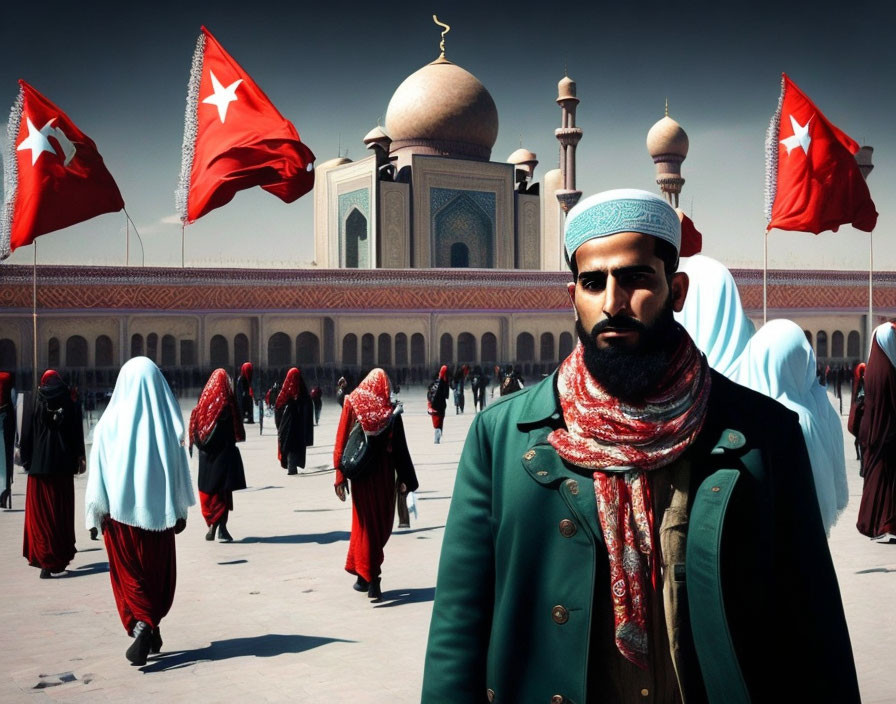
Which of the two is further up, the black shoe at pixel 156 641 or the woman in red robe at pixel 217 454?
the woman in red robe at pixel 217 454

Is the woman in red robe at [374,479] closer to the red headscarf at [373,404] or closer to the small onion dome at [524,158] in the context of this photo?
the red headscarf at [373,404]

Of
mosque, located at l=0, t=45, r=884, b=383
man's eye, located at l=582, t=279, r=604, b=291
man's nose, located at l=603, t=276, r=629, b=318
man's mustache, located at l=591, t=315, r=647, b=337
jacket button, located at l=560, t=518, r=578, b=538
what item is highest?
mosque, located at l=0, t=45, r=884, b=383

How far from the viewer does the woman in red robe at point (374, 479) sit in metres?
6.12

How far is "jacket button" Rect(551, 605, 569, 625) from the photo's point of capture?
1.72m

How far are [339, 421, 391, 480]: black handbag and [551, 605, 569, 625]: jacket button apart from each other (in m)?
4.67

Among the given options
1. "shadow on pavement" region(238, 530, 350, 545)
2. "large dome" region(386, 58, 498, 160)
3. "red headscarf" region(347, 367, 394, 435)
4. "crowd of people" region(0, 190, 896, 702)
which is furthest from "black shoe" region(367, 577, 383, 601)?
"large dome" region(386, 58, 498, 160)

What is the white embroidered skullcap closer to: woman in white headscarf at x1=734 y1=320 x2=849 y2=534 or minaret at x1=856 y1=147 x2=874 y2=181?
woman in white headscarf at x1=734 y1=320 x2=849 y2=534

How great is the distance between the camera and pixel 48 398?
23.7 ft

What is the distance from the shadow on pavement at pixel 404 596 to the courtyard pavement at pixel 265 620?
1 centimetres

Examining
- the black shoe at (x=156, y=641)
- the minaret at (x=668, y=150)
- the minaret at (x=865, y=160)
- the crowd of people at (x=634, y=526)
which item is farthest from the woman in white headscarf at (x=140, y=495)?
→ the minaret at (x=668, y=150)

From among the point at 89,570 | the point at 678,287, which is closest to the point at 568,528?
the point at 678,287

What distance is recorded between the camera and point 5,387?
360 inches

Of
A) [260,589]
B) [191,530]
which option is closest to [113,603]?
[260,589]

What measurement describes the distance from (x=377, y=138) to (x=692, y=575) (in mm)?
33573
